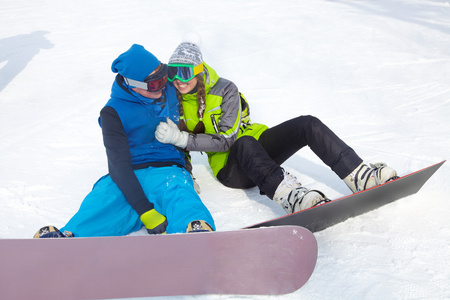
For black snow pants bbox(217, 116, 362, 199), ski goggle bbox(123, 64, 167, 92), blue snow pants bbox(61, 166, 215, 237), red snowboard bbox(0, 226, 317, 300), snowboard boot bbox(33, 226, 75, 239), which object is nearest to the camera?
red snowboard bbox(0, 226, 317, 300)

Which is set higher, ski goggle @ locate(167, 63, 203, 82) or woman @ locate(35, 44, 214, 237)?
ski goggle @ locate(167, 63, 203, 82)

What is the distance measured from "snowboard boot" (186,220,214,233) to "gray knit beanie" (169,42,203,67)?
909 millimetres

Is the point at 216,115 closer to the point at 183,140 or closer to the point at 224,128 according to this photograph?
the point at 224,128

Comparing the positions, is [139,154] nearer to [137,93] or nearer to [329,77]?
[137,93]

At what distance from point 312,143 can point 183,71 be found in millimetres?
839

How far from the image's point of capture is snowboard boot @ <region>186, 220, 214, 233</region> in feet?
6.32

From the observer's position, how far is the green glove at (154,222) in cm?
207

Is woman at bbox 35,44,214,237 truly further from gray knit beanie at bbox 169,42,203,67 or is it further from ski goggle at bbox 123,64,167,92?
gray knit beanie at bbox 169,42,203,67

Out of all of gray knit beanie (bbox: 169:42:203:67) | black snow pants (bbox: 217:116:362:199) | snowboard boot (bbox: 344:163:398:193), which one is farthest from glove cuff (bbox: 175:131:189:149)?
snowboard boot (bbox: 344:163:398:193)

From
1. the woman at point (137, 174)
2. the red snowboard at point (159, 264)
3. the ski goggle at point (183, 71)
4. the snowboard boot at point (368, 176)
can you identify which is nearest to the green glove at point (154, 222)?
the woman at point (137, 174)

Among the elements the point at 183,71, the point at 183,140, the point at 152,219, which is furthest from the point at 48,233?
the point at 183,71

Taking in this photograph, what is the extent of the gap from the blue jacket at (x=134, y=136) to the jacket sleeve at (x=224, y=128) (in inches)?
6.9

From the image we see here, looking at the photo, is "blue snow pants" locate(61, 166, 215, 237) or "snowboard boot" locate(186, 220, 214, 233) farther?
"blue snow pants" locate(61, 166, 215, 237)

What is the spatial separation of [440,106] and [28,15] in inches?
264
